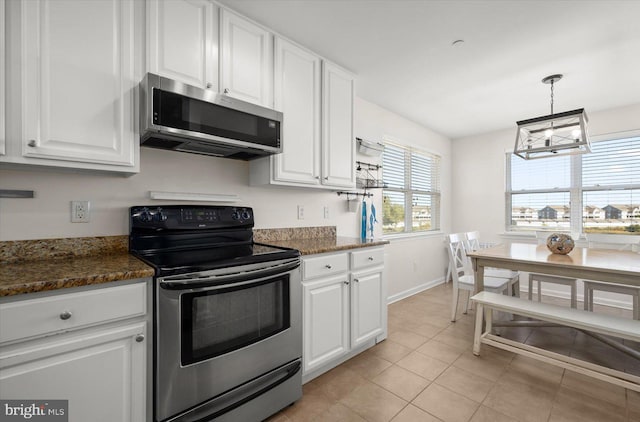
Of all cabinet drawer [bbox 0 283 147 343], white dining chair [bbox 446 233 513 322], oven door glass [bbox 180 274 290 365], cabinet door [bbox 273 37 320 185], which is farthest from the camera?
white dining chair [bbox 446 233 513 322]

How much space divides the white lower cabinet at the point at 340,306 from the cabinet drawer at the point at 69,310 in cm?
98

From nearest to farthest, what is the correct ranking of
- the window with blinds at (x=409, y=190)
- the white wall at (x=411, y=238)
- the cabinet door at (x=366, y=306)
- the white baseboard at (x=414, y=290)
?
1. the cabinet door at (x=366, y=306)
2. the white wall at (x=411, y=238)
3. the white baseboard at (x=414, y=290)
4. the window with blinds at (x=409, y=190)

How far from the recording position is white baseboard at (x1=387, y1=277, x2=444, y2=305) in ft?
12.5

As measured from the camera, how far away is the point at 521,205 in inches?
180

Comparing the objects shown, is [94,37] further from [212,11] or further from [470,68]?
[470,68]

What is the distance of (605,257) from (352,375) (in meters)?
2.40

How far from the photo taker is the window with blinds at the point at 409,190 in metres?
3.91

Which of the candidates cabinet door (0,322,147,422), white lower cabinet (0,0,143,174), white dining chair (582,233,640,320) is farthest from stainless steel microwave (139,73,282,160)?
white dining chair (582,233,640,320)

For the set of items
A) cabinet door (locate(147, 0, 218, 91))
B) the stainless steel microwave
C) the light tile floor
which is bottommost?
A: the light tile floor

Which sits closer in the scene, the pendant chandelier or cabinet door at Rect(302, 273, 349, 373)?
cabinet door at Rect(302, 273, 349, 373)

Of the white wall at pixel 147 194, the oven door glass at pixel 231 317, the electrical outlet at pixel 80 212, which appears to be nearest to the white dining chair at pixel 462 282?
the white wall at pixel 147 194

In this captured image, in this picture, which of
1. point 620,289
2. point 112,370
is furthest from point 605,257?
point 112,370

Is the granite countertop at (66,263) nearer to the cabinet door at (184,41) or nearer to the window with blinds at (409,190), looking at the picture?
the cabinet door at (184,41)

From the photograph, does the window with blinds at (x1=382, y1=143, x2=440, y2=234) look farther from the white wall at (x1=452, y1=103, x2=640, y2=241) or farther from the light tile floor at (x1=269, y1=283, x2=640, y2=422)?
the light tile floor at (x1=269, y1=283, x2=640, y2=422)
